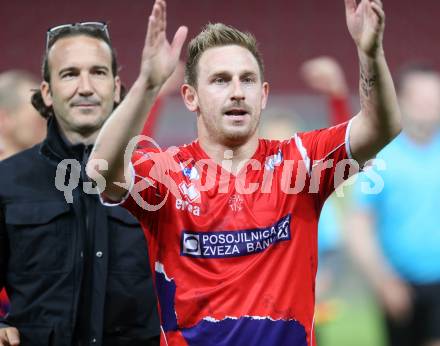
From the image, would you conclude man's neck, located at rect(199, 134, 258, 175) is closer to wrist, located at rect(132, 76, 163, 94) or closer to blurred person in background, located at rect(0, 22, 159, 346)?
wrist, located at rect(132, 76, 163, 94)

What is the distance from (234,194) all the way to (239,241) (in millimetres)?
166

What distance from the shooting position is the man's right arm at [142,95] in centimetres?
282

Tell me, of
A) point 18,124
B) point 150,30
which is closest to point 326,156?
point 150,30

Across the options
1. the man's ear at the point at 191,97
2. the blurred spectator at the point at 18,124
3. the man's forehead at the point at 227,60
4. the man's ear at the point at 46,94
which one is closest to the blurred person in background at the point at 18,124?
the blurred spectator at the point at 18,124

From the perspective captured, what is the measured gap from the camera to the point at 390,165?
5500mm

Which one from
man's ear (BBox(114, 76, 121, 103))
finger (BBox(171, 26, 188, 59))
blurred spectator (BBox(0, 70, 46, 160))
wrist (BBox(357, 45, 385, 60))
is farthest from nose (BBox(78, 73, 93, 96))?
wrist (BBox(357, 45, 385, 60))

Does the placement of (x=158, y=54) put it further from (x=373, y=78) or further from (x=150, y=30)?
(x=373, y=78)

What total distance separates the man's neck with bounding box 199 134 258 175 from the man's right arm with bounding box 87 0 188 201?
0.42m

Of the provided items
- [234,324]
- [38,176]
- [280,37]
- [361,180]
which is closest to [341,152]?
[234,324]

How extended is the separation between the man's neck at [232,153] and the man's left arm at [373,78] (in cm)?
43

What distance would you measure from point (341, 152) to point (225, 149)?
1.34 feet

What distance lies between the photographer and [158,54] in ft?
9.26

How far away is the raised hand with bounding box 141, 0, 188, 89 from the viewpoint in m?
2.80

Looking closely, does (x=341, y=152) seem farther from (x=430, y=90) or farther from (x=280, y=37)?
(x=280, y=37)
